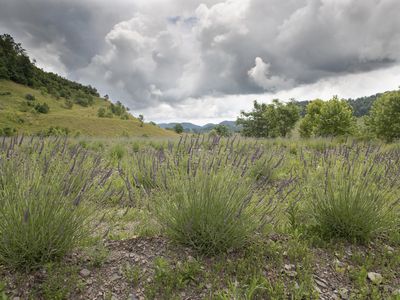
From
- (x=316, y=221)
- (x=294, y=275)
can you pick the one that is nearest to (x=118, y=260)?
(x=294, y=275)

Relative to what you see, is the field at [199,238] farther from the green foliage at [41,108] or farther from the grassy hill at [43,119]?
the green foliage at [41,108]

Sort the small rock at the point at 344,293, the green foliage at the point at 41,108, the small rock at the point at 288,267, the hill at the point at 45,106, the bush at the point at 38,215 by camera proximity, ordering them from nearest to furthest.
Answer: the bush at the point at 38,215
the small rock at the point at 344,293
the small rock at the point at 288,267
the hill at the point at 45,106
the green foliage at the point at 41,108

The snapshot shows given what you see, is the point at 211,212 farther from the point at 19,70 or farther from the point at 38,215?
the point at 19,70

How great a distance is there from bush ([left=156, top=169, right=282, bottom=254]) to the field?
0.5 inches

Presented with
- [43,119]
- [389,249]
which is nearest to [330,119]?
[389,249]

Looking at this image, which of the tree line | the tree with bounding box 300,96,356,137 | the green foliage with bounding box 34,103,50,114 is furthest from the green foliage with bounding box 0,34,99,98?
the tree with bounding box 300,96,356,137

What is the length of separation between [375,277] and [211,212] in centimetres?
177

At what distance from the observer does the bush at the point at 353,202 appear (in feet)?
10.3

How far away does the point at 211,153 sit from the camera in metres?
3.20

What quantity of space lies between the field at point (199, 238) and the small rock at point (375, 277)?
12mm

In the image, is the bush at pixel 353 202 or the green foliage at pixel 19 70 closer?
the bush at pixel 353 202

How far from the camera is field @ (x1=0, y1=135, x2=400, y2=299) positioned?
2.38 meters

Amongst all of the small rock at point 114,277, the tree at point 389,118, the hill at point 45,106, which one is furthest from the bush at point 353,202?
the hill at point 45,106

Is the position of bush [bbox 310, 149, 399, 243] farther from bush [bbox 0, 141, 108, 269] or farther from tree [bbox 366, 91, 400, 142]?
tree [bbox 366, 91, 400, 142]
